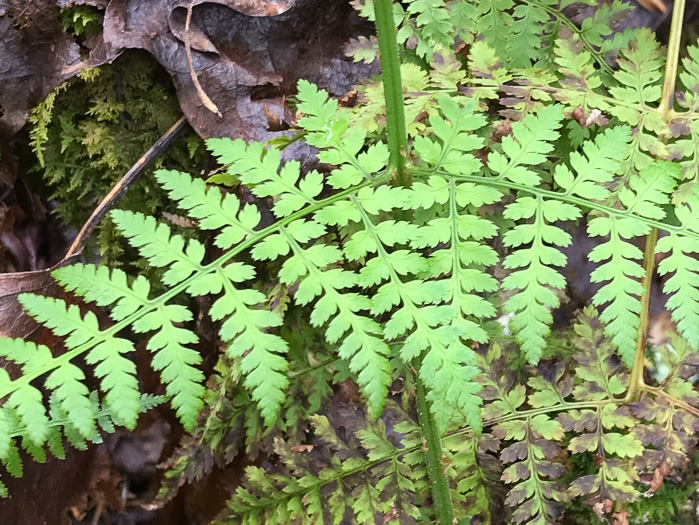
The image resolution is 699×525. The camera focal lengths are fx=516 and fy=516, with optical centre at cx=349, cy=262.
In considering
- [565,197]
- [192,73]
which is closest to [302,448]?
[565,197]

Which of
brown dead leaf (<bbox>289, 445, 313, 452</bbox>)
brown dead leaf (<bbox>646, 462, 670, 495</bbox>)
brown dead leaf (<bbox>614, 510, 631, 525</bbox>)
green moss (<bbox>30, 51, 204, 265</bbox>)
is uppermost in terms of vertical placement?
green moss (<bbox>30, 51, 204, 265</bbox>)

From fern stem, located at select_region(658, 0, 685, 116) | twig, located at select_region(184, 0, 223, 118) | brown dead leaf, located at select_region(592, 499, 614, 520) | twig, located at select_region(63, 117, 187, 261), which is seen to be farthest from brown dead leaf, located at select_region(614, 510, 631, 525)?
twig, located at select_region(63, 117, 187, 261)

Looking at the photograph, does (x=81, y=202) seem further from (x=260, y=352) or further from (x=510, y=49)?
(x=510, y=49)

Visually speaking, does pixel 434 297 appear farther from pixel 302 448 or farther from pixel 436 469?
pixel 302 448

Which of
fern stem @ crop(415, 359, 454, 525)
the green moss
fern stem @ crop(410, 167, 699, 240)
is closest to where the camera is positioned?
fern stem @ crop(410, 167, 699, 240)

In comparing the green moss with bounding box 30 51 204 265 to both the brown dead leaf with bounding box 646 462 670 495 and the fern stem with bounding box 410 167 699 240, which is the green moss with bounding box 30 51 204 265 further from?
the brown dead leaf with bounding box 646 462 670 495

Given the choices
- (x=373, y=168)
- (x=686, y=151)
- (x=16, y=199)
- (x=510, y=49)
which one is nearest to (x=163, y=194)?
(x=16, y=199)

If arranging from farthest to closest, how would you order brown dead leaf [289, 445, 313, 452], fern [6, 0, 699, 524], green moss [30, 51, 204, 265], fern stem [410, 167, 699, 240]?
1. green moss [30, 51, 204, 265]
2. brown dead leaf [289, 445, 313, 452]
3. fern stem [410, 167, 699, 240]
4. fern [6, 0, 699, 524]
